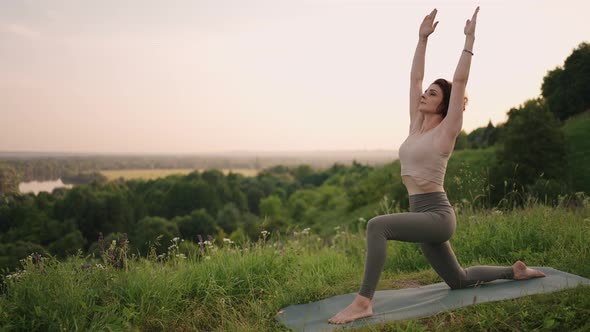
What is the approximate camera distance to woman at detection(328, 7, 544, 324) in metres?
3.95

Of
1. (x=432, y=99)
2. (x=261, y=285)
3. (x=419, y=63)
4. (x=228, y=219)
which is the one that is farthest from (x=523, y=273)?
(x=228, y=219)

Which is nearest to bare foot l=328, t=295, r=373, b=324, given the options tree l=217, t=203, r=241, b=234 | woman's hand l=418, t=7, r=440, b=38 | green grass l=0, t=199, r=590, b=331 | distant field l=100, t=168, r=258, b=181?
green grass l=0, t=199, r=590, b=331

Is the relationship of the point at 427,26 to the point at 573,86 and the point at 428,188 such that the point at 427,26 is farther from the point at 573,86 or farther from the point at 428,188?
the point at 573,86

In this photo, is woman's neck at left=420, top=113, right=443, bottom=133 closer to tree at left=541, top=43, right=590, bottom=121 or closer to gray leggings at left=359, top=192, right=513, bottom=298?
gray leggings at left=359, top=192, right=513, bottom=298

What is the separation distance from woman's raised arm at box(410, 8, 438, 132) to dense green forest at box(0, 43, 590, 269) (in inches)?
107

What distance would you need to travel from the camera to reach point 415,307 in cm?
426

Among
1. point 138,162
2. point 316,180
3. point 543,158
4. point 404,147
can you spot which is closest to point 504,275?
point 404,147

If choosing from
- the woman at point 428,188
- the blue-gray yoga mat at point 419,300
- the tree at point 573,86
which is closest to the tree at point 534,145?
the tree at point 573,86

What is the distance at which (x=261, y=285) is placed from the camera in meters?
5.64

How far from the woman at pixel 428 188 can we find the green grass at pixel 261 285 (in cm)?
53

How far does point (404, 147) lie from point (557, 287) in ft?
6.13

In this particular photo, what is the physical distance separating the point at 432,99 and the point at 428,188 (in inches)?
31.9

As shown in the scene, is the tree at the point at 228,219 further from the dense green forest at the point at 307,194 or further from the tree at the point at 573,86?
the tree at the point at 573,86

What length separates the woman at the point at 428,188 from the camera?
3.95m
